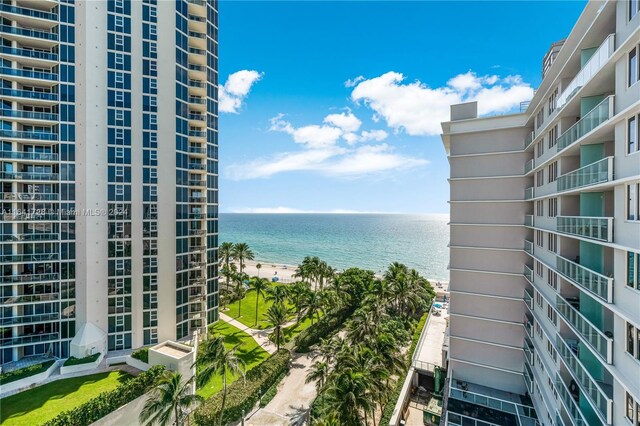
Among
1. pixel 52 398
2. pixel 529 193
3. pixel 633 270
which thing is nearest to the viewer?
pixel 633 270

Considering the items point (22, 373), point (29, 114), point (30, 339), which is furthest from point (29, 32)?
point (22, 373)

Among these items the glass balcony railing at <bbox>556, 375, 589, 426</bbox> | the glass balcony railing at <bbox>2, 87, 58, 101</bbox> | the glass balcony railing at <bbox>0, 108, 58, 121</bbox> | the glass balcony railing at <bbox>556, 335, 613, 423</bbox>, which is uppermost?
the glass balcony railing at <bbox>2, 87, 58, 101</bbox>

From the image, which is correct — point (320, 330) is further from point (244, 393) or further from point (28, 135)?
point (28, 135)

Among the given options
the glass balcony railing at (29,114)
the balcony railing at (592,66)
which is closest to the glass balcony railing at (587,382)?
the balcony railing at (592,66)

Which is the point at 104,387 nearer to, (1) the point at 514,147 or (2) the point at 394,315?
(2) the point at 394,315

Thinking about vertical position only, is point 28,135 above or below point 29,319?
above

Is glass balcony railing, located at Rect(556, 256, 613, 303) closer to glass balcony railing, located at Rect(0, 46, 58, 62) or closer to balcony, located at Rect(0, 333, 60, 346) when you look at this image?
balcony, located at Rect(0, 333, 60, 346)

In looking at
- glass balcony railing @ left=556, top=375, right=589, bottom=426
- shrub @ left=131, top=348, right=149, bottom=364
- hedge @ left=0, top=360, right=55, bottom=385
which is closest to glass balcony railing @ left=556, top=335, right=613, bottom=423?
glass balcony railing @ left=556, top=375, right=589, bottom=426
